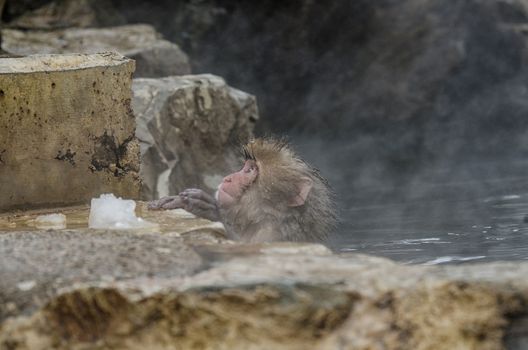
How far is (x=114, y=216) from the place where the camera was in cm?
418

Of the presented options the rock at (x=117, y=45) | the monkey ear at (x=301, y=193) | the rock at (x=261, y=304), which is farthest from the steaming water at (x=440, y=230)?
the rock at (x=261, y=304)

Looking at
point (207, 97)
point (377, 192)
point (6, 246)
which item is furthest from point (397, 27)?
point (6, 246)

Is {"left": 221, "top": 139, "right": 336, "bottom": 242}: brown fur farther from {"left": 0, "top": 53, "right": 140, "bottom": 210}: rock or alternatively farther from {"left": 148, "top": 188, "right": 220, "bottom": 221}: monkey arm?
{"left": 0, "top": 53, "right": 140, "bottom": 210}: rock

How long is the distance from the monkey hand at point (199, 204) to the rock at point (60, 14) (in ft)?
20.8

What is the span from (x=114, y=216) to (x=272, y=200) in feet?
3.78

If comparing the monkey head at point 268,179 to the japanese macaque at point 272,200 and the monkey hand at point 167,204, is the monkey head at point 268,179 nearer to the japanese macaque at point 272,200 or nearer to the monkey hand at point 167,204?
the japanese macaque at point 272,200

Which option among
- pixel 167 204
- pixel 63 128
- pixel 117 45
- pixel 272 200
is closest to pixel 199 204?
pixel 167 204

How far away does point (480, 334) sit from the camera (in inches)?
108

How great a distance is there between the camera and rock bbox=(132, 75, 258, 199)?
24.3 ft

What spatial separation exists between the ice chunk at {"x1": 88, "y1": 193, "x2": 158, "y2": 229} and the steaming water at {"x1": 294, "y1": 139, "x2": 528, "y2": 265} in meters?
2.05

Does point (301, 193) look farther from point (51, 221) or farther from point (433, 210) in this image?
point (433, 210)

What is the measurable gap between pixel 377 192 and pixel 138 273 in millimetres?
6175

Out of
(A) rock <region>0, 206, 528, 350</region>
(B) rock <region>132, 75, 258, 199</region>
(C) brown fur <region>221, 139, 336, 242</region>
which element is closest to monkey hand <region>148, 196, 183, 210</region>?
(C) brown fur <region>221, 139, 336, 242</region>

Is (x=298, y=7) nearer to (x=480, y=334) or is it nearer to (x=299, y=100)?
(x=299, y=100)
